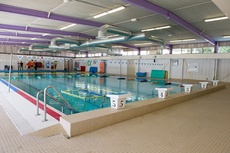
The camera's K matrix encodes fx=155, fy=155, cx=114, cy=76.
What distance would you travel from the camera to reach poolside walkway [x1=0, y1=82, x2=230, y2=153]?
1.89m

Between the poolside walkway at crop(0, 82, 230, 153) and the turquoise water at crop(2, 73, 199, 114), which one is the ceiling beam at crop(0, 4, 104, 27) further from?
the poolside walkway at crop(0, 82, 230, 153)

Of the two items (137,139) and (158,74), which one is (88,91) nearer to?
(137,139)

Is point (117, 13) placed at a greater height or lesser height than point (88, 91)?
greater

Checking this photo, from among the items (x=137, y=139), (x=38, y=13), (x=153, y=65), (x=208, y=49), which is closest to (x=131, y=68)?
(x=153, y=65)

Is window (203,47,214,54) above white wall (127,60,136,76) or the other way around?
above

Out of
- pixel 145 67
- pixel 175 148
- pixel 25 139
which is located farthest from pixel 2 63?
pixel 175 148

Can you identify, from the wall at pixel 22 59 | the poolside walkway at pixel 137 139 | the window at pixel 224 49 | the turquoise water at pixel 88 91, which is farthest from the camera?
the wall at pixel 22 59

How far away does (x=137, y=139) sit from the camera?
2131mm

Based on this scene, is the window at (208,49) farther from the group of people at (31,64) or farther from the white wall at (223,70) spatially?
the group of people at (31,64)

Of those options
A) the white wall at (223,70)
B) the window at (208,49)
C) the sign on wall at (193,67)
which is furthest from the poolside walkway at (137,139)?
the window at (208,49)

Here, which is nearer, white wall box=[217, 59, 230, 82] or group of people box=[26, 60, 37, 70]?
white wall box=[217, 59, 230, 82]

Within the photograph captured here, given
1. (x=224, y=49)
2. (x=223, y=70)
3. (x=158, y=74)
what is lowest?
(x=158, y=74)

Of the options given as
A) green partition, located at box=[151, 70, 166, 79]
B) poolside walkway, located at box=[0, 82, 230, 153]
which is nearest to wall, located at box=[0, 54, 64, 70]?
green partition, located at box=[151, 70, 166, 79]

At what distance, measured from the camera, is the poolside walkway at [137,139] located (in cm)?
189
